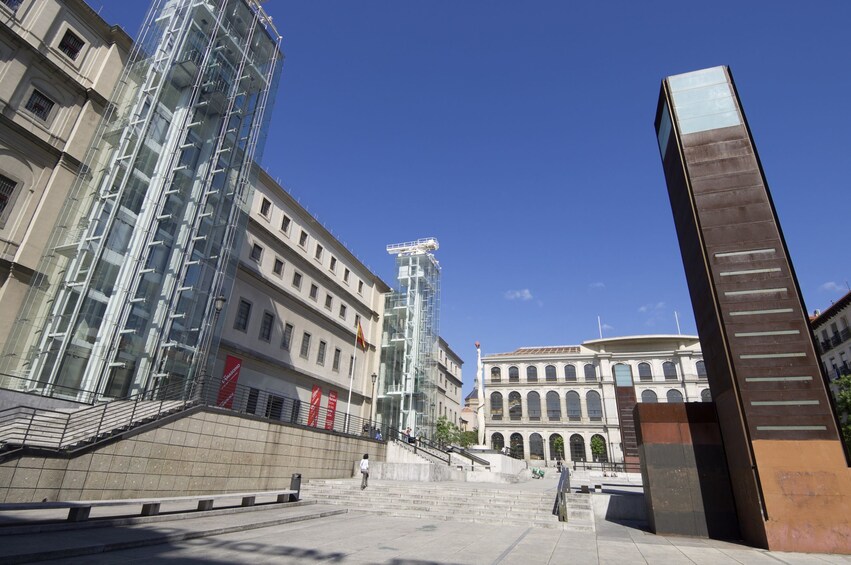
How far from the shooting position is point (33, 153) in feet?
59.7

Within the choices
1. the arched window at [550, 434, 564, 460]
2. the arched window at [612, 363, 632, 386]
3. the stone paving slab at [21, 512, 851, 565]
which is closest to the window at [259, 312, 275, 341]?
the stone paving slab at [21, 512, 851, 565]

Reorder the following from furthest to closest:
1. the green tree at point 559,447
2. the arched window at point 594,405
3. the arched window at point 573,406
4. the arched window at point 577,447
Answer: the arched window at point 573,406, the arched window at point 594,405, the arched window at point 577,447, the green tree at point 559,447

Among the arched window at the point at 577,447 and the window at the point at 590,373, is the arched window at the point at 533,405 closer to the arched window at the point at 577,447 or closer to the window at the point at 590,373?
the arched window at the point at 577,447

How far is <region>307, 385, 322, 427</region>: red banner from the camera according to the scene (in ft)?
96.5

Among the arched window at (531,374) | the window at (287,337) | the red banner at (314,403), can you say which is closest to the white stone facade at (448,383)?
the arched window at (531,374)

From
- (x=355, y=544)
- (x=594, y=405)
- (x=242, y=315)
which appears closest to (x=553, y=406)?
(x=594, y=405)

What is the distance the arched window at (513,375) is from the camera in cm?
6938

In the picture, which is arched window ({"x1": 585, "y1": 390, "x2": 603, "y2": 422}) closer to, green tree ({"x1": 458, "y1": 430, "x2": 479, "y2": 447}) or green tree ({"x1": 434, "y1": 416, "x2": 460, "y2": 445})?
green tree ({"x1": 458, "y1": 430, "x2": 479, "y2": 447})

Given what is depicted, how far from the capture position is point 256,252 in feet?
88.6

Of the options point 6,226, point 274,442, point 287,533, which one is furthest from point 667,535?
point 6,226

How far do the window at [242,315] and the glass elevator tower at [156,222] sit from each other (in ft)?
7.40

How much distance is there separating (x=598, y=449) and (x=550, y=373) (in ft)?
40.9

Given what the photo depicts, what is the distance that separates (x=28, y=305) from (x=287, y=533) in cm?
1456

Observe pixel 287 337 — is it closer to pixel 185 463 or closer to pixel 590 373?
pixel 185 463
